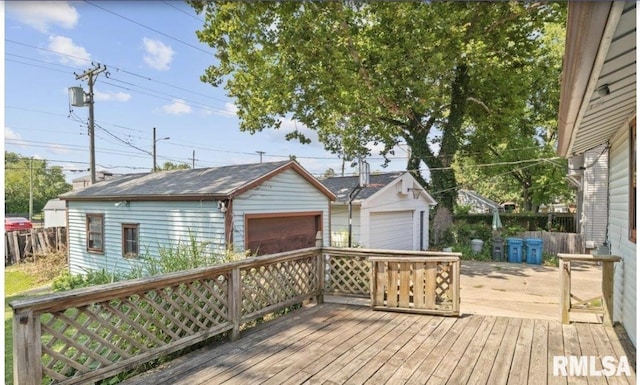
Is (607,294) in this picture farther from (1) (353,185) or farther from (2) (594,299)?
(1) (353,185)

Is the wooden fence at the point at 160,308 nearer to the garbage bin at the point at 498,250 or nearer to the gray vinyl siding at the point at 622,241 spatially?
the gray vinyl siding at the point at 622,241

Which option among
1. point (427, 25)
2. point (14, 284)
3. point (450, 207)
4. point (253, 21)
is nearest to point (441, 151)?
point (450, 207)

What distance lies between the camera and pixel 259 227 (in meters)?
8.52

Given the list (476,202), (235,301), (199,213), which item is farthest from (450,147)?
(476,202)

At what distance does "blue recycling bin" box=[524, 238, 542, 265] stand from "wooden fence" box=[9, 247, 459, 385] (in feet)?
29.5

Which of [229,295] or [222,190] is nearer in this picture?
[229,295]

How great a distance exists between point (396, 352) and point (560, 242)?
12283mm

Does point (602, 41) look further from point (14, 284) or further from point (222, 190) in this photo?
point (14, 284)

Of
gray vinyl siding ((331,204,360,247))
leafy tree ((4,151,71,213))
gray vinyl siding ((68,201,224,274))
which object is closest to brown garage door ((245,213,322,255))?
gray vinyl siding ((68,201,224,274))

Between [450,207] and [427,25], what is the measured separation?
7.85m

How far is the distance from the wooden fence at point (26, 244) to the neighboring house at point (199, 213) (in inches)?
127

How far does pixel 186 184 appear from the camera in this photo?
9469 millimetres

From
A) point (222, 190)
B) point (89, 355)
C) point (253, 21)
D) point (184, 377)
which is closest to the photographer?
point (89, 355)

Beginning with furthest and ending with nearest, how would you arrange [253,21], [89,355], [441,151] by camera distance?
[441,151] < [253,21] < [89,355]
